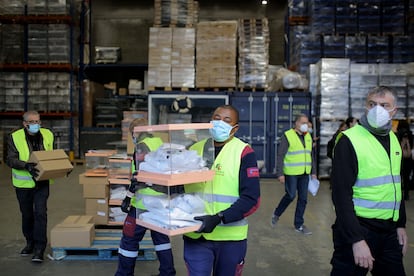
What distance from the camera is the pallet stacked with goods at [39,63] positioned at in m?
14.9

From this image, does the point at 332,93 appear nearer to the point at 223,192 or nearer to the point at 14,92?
the point at 223,192

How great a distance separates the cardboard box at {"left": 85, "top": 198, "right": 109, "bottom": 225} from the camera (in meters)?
5.92

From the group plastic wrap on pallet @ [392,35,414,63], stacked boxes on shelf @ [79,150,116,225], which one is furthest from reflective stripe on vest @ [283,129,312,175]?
plastic wrap on pallet @ [392,35,414,63]

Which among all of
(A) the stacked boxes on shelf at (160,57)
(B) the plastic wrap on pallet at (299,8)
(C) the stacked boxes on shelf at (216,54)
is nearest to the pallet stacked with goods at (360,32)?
(B) the plastic wrap on pallet at (299,8)

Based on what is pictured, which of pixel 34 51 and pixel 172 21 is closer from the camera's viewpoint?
pixel 172 21

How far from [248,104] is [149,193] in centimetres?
941

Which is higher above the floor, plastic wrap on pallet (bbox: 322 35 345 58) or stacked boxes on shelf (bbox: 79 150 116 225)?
plastic wrap on pallet (bbox: 322 35 345 58)

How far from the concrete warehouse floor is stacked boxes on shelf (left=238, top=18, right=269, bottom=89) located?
4.03 metres

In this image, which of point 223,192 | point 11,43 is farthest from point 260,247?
point 11,43

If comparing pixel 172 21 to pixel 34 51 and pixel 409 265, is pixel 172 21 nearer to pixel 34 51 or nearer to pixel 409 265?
pixel 34 51

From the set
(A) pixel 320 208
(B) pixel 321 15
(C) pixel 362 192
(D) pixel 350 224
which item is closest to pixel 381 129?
(C) pixel 362 192

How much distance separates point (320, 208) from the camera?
8.12 meters

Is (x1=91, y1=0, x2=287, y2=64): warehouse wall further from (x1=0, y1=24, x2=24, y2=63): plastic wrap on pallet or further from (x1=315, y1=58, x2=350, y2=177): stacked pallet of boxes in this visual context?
(x1=315, y1=58, x2=350, y2=177): stacked pallet of boxes

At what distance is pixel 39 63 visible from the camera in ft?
49.6
